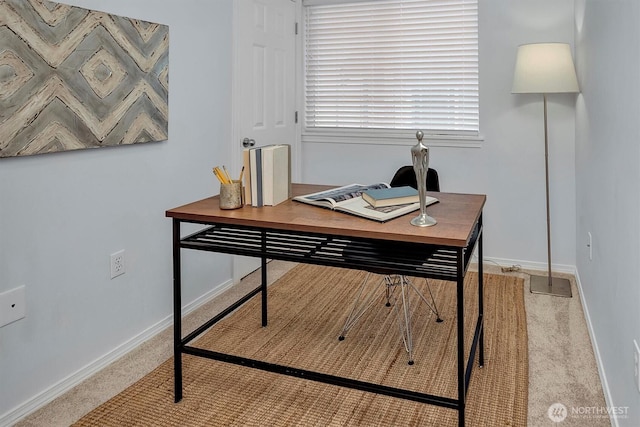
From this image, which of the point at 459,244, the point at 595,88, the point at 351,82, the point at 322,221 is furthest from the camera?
the point at 351,82

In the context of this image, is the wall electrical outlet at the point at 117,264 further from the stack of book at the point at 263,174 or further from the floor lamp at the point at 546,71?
the floor lamp at the point at 546,71

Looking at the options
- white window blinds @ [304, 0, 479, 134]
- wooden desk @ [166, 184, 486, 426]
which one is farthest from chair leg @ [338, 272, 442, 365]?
white window blinds @ [304, 0, 479, 134]

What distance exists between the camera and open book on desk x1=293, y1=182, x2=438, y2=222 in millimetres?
1815

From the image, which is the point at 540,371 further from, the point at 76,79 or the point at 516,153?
the point at 76,79

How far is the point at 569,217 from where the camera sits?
12.1 feet

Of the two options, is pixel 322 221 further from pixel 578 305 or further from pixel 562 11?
pixel 562 11

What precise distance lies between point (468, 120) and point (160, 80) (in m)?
2.25

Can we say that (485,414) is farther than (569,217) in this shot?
No

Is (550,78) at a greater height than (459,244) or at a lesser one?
greater

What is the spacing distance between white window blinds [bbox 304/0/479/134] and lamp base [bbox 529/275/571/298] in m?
1.14

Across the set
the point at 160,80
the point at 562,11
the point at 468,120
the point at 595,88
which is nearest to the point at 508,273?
the point at 468,120

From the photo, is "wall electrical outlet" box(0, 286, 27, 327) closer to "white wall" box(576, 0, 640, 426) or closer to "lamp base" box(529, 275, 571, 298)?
"white wall" box(576, 0, 640, 426)

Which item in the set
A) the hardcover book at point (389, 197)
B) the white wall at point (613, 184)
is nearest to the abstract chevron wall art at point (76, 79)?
the hardcover book at point (389, 197)

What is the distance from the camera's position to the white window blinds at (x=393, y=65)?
383 cm
